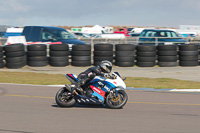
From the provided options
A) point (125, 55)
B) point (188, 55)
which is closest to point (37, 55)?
point (125, 55)

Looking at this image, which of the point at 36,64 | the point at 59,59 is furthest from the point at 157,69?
the point at 36,64

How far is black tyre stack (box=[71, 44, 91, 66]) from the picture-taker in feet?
54.9

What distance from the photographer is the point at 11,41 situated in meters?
18.0

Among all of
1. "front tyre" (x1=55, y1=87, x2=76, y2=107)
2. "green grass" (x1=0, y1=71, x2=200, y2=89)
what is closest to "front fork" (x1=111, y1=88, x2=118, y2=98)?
"front tyre" (x1=55, y1=87, x2=76, y2=107)

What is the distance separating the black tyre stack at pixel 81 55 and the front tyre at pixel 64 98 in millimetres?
8929

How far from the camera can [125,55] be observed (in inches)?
669

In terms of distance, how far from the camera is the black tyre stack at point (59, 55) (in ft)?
54.4

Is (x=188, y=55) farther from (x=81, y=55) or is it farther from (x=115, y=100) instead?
(x=115, y=100)

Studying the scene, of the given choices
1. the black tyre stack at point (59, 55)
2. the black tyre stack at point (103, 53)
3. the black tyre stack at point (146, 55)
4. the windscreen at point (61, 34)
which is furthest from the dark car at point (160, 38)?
the black tyre stack at point (59, 55)

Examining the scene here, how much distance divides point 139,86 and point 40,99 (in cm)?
367

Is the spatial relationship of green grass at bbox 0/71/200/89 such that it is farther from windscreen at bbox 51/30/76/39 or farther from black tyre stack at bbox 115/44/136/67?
windscreen at bbox 51/30/76/39

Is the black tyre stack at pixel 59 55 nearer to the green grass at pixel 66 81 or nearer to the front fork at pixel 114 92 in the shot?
the green grass at pixel 66 81

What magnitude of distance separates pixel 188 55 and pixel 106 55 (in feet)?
13.3

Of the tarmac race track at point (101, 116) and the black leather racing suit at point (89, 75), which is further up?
the black leather racing suit at point (89, 75)
